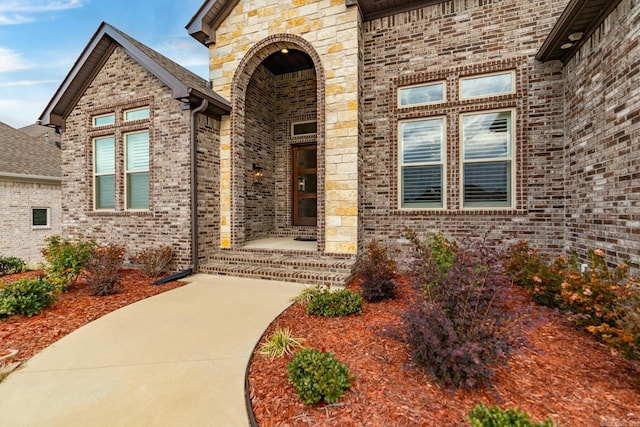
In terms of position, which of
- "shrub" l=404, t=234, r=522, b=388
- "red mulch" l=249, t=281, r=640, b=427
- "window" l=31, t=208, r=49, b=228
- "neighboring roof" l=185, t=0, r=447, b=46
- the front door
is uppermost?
"neighboring roof" l=185, t=0, r=447, b=46

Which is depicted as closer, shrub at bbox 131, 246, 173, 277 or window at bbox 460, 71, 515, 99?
window at bbox 460, 71, 515, 99

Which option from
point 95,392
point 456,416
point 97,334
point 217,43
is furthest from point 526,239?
point 217,43

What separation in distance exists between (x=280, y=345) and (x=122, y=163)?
6527mm

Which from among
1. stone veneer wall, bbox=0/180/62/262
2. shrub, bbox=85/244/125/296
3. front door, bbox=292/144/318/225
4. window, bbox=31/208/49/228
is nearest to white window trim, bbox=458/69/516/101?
front door, bbox=292/144/318/225

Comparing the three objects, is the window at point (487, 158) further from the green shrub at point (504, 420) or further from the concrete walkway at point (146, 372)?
the green shrub at point (504, 420)

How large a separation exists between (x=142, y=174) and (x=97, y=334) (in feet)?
14.8

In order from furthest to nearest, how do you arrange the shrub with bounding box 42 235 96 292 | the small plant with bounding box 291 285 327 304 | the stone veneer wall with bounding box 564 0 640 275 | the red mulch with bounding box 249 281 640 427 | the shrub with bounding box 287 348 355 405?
the shrub with bounding box 42 235 96 292 → the small plant with bounding box 291 285 327 304 → the stone veneer wall with bounding box 564 0 640 275 → the shrub with bounding box 287 348 355 405 → the red mulch with bounding box 249 281 640 427

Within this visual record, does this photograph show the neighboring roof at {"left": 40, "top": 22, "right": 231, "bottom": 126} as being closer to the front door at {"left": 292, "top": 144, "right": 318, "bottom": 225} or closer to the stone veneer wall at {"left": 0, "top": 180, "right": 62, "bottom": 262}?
the front door at {"left": 292, "top": 144, "right": 318, "bottom": 225}

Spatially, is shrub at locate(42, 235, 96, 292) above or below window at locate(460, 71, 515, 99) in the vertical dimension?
below

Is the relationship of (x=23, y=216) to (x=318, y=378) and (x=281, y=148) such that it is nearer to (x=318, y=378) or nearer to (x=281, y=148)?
(x=281, y=148)

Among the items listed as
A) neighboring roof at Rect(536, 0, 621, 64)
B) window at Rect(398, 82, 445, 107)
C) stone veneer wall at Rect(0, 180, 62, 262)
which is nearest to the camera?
neighboring roof at Rect(536, 0, 621, 64)

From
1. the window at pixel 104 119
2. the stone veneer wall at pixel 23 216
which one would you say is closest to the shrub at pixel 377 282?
the window at pixel 104 119

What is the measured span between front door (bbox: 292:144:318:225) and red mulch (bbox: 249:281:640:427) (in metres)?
5.91

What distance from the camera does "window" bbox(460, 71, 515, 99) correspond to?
18.0 feet
